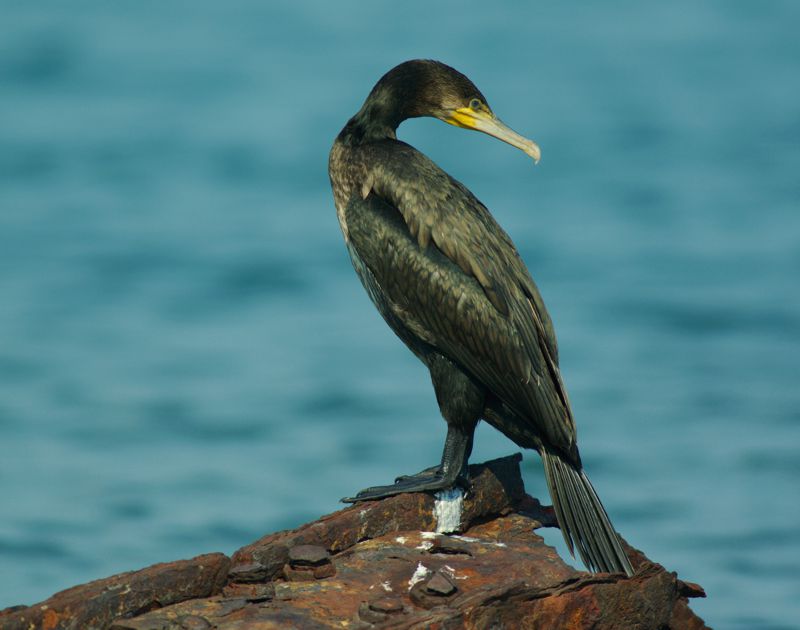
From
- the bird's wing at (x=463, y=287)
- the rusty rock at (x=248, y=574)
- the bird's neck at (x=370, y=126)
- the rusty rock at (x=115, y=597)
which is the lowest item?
the rusty rock at (x=115, y=597)

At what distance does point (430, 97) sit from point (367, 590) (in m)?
3.53

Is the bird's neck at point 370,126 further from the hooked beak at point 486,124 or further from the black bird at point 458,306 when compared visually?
the hooked beak at point 486,124

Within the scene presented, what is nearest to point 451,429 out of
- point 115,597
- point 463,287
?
point 463,287

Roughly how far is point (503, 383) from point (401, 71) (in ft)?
6.70

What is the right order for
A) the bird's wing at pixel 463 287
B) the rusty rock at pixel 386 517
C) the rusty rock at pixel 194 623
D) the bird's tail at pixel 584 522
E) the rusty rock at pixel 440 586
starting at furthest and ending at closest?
the bird's wing at pixel 463 287 → the bird's tail at pixel 584 522 → the rusty rock at pixel 386 517 → the rusty rock at pixel 440 586 → the rusty rock at pixel 194 623

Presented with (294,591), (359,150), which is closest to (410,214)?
(359,150)

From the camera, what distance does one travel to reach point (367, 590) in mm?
5816

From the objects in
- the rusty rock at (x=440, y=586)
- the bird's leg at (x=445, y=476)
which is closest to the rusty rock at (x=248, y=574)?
the rusty rock at (x=440, y=586)

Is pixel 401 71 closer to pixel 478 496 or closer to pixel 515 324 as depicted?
pixel 515 324

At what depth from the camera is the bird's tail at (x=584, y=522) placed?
7.02 meters

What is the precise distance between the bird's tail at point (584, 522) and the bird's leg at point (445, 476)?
17.2 inches

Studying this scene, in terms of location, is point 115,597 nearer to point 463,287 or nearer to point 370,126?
point 463,287

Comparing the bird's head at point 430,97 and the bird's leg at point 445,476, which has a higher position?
the bird's head at point 430,97

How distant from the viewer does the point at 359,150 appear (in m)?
8.08
